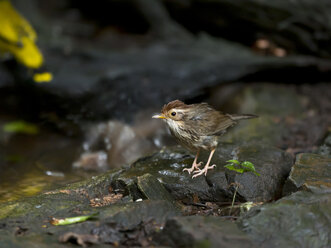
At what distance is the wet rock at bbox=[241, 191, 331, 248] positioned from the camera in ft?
10.1

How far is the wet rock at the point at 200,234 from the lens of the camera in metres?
2.80

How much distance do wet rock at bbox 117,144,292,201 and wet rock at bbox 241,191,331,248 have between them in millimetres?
727

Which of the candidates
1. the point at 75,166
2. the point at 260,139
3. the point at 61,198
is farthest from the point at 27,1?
the point at 61,198

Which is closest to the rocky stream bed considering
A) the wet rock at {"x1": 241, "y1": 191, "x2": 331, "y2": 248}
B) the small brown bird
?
the wet rock at {"x1": 241, "y1": 191, "x2": 331, "y2": 248}

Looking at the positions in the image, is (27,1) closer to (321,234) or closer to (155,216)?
(155,216)

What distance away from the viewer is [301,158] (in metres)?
4.51

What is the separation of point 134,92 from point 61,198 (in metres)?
5.36

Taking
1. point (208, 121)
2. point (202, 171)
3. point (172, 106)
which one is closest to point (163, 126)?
point (208, 121)

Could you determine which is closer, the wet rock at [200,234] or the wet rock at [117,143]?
the wet rock at [200,234]

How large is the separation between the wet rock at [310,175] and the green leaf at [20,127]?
17.9 ft

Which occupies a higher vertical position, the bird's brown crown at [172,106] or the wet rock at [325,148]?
the bird's brown crown at [172,106]

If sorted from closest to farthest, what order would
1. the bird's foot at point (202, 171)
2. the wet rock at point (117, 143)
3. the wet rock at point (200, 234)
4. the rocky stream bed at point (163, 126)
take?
the wet rock at point (200, 234) < the rocky stream bed at point (163, 126) < the bird's foot at point (202, 171) < the wet rock at point (117, 143)

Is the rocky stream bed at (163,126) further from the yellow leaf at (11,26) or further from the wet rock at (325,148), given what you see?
the yellow leaf at (11,26)

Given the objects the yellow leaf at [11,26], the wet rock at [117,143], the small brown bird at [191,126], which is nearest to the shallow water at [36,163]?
the wet rock at [117,143]
